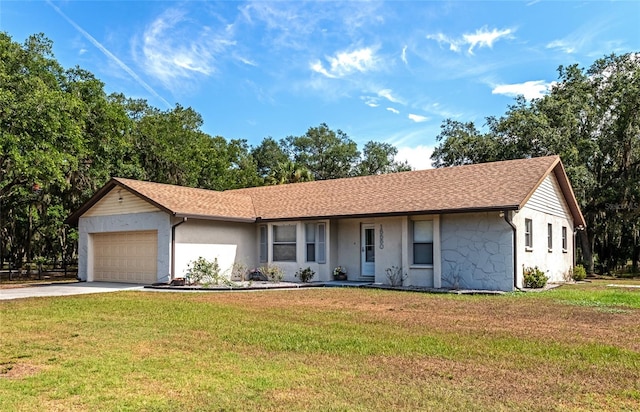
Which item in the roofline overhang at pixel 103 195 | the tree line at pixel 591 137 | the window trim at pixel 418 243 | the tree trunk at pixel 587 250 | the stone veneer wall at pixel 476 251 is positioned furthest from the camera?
the tree trunk at pixel 587 250

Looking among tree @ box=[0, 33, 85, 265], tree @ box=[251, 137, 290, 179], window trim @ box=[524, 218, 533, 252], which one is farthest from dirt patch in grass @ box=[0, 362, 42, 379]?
tree @ box=[251, 137, 290, 179]

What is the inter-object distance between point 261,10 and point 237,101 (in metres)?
14.4

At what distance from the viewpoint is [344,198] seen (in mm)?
20391

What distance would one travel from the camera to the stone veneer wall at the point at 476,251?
15.7m

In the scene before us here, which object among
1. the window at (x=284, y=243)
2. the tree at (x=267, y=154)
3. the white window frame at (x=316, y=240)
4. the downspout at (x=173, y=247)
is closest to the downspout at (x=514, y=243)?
the white window frame at (x=316, y=240)

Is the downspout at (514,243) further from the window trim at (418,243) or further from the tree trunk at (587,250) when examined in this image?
the tree trunk at (587,250)

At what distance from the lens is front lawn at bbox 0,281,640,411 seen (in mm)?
4973

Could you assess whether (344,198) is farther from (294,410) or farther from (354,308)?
(294,410)

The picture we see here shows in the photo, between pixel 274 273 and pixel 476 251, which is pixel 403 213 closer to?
pixel 476 251

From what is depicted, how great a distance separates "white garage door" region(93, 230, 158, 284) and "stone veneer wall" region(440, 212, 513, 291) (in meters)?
10.7

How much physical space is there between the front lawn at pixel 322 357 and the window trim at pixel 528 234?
515cm

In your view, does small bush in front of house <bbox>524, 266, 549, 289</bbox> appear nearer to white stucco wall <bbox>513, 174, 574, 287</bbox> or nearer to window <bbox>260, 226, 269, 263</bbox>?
white stucco wall <bbox>513, 174, 574, 287</bbox>

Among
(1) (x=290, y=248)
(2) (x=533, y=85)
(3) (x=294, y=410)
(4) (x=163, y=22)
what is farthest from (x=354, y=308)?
(2) (x=533, y=85)

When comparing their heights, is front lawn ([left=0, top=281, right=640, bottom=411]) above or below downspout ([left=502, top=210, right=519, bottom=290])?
below
